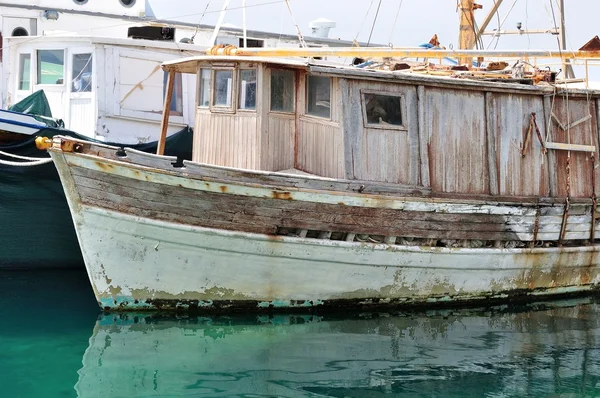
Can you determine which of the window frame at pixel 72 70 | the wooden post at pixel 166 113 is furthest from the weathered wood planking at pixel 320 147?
the window frame at pixel 72 70

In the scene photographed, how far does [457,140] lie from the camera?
1197 centimetres

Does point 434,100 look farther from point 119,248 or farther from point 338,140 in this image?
point 119,248

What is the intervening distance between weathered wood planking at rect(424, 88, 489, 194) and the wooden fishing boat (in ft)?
0.07

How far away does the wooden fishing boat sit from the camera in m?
10.5

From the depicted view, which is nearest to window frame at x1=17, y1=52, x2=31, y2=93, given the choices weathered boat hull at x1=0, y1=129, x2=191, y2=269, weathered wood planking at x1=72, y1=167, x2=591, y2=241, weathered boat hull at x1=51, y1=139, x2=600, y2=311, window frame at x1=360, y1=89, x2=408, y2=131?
weathered boat hull at x1=0, y1=129, x2=191, y2=269

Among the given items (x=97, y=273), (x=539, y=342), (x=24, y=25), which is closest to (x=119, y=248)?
(x=97, y=273)

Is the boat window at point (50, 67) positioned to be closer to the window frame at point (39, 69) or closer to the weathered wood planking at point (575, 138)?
the window frame at point (39, 69)

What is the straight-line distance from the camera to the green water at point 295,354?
352 inches

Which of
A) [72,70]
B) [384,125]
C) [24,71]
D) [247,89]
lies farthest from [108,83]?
[384,125]

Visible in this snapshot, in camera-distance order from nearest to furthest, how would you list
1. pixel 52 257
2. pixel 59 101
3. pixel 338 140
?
pixel 338 140
pixel 52 257
pixel 59 101

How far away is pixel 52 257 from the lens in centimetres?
1400

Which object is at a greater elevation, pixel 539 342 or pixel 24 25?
pixel 24 25

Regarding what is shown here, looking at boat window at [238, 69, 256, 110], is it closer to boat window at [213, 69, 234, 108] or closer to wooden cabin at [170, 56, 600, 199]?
wooden cabin at [170, 56, 600, 199]

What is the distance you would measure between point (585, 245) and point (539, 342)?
2783 millimetres
